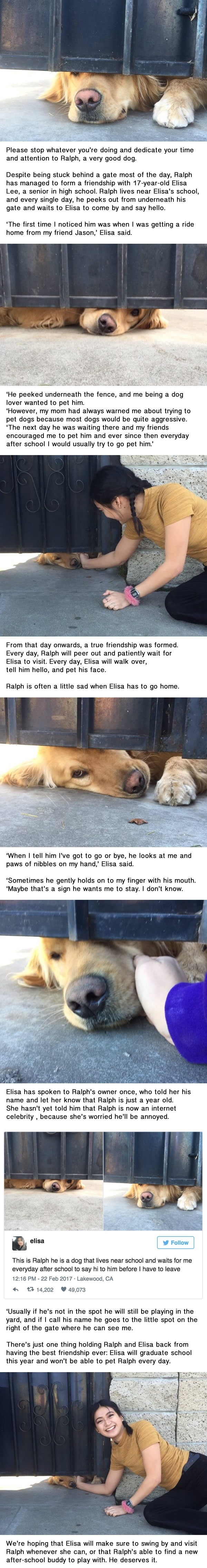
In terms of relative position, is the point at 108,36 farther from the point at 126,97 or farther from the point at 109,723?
the point at 109,723

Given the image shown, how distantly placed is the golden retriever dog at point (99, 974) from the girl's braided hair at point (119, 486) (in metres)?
1.53

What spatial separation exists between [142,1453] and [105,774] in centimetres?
252

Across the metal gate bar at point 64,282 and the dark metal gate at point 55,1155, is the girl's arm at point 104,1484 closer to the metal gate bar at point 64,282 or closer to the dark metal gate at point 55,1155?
the dark metal gate at point 55,1155

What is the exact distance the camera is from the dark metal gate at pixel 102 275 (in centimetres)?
418

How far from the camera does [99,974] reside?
448 cm

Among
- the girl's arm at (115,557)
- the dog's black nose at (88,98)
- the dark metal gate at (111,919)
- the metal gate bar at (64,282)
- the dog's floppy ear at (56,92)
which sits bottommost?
the dark metal gate at (111,919)

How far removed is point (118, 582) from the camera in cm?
464

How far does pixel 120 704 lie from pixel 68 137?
1887 millimetres

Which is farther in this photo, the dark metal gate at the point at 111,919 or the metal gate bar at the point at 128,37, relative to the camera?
the dark metal gate at the point at 111,919

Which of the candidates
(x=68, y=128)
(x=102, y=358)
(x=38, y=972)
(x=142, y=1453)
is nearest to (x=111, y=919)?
(x=38, y=972)

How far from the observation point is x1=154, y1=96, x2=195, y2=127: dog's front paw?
14.3 ft

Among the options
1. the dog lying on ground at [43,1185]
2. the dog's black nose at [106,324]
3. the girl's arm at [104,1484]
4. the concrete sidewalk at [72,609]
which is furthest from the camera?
the dog lying on ground at [43,1185]

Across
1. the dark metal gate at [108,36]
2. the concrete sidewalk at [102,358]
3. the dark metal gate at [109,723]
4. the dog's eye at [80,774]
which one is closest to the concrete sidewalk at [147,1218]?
the dog's eye at [80,774]

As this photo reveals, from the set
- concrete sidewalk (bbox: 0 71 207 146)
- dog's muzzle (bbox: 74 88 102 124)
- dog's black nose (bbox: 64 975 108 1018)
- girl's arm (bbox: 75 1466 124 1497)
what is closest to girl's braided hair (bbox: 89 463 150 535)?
concrete sidewalk (bbox: 0 71 207 146)
